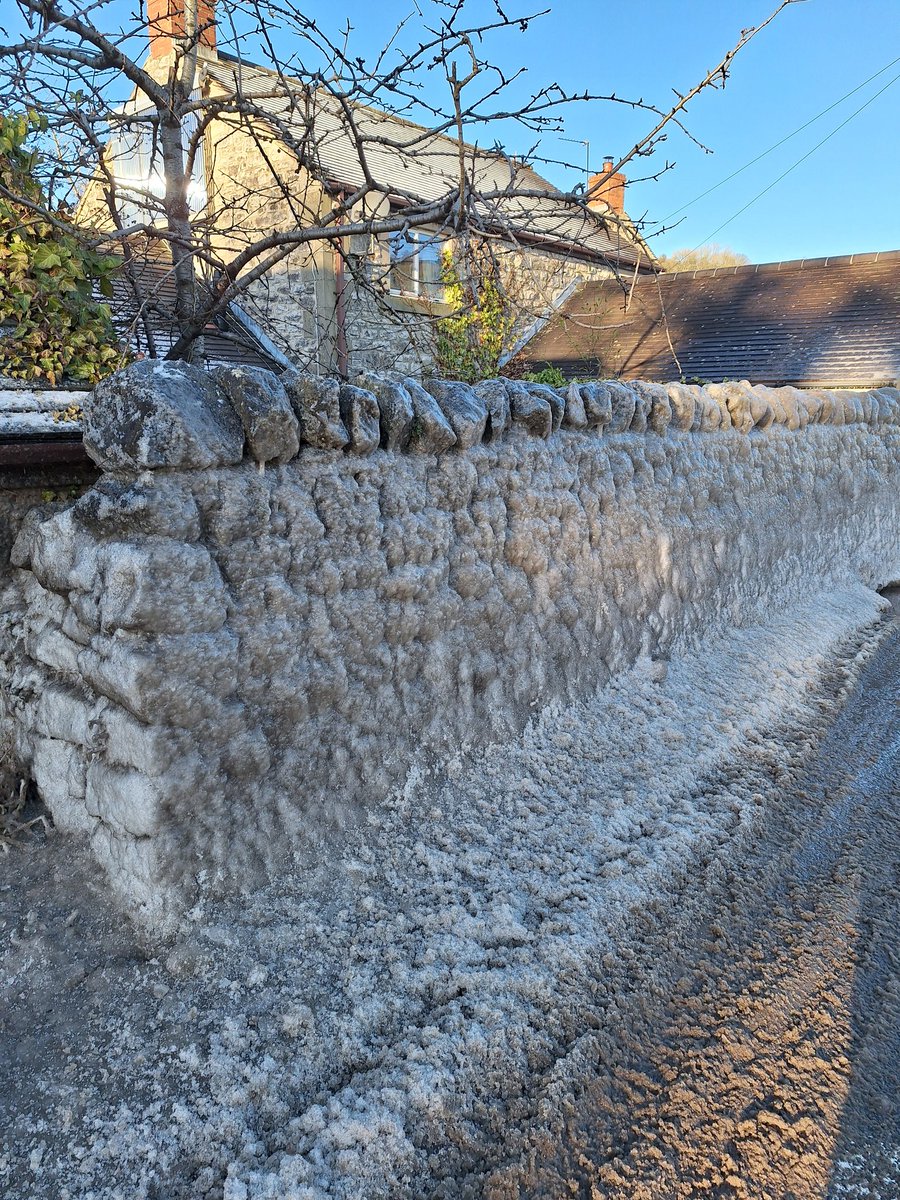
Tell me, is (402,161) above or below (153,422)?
above

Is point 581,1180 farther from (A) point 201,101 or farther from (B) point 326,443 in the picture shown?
(A) point 201,101

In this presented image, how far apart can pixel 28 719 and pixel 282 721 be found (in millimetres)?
963

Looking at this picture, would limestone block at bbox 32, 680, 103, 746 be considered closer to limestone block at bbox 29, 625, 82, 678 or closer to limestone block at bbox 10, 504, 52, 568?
limestone block at bbox 29, 625, 82, 678

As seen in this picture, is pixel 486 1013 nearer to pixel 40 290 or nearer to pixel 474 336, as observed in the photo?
pixel 40 290

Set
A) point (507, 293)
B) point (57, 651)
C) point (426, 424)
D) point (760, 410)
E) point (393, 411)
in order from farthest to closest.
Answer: point (507, 293), point (760, 410), point (426, 424), point (393, 411), point (57, 651)

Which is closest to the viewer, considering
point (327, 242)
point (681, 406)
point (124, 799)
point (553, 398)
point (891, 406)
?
point (124, 799)

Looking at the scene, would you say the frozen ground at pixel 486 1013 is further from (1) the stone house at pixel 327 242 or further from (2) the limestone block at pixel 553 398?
(1) the stone house at pixel 327 242

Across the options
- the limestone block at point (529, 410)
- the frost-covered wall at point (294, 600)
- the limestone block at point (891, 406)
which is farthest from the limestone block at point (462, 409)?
the limestone block at point (891, 406)

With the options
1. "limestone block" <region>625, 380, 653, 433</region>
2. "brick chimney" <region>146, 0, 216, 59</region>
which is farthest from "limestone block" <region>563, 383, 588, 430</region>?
"brick chimney" <region>146, 0, 216, 59</region>

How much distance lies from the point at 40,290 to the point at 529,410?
1972 millimetres

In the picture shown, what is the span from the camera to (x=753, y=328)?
1141 centimetres

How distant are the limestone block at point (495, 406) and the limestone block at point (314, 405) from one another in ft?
2.89

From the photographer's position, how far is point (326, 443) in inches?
106

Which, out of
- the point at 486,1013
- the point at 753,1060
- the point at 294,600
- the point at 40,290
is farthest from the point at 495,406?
the point at 753,1060
